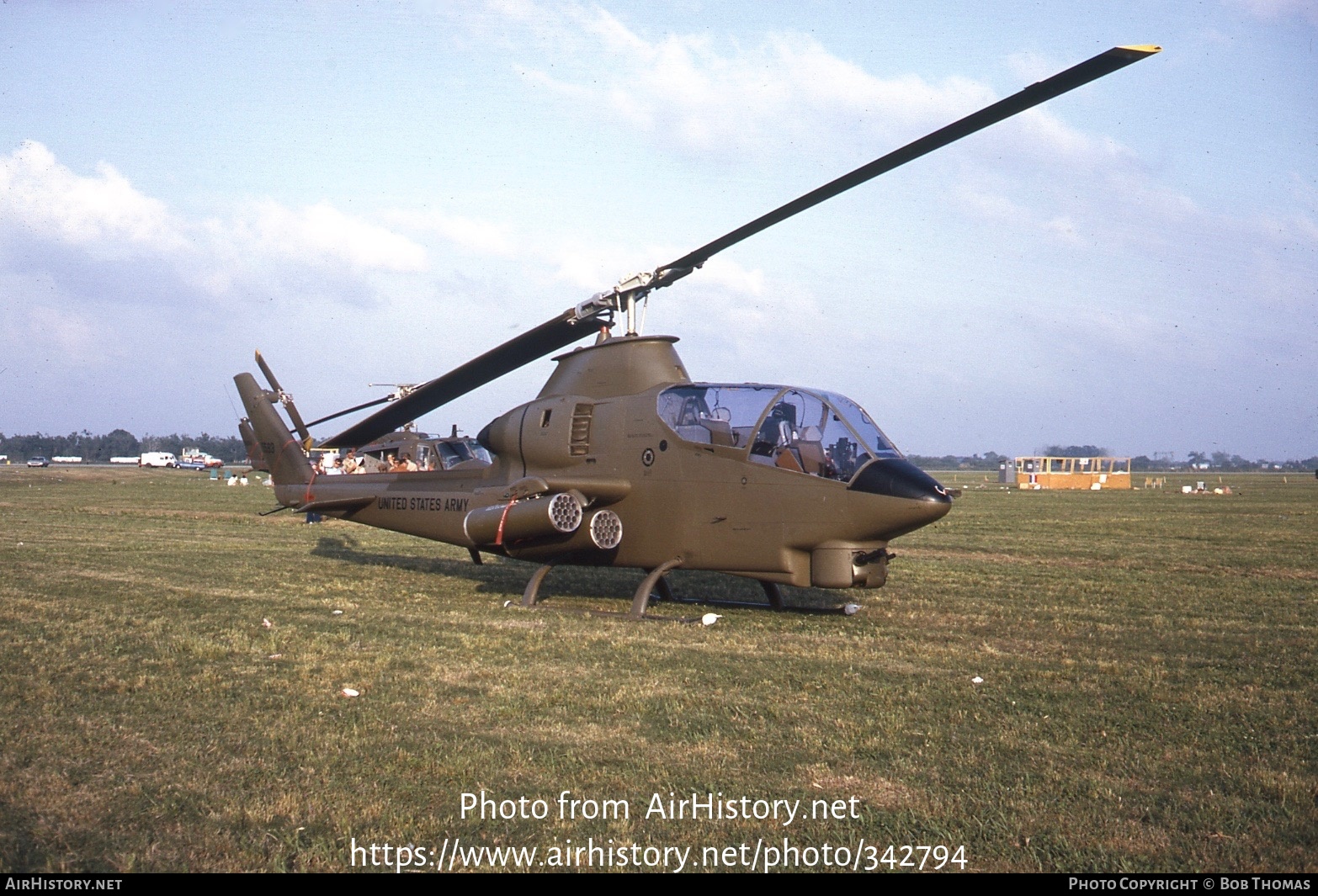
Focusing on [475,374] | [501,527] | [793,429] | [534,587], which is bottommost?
[534,587]

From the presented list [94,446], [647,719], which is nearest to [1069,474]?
[647,719]

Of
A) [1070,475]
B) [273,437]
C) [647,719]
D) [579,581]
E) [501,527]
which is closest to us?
[647,719]

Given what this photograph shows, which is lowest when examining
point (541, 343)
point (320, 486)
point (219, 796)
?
point (219, 796)

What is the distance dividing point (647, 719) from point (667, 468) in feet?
14.8

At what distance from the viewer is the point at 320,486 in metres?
15.2

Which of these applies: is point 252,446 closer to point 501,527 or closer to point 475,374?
point 475,374

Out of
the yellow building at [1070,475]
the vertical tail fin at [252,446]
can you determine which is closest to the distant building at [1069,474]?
the yellow building at [1070,475]

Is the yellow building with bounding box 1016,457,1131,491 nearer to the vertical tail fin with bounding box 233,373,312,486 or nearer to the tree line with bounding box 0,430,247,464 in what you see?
the vertical tail fin with bounding box 233,373,312,486

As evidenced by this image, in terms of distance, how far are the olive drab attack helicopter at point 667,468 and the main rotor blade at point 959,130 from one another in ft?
0.09

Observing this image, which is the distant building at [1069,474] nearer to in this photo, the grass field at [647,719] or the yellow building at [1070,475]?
the yellow building at [1070,475]

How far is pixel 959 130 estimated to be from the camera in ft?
23.0

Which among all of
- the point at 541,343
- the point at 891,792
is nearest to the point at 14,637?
the point at 541,343
